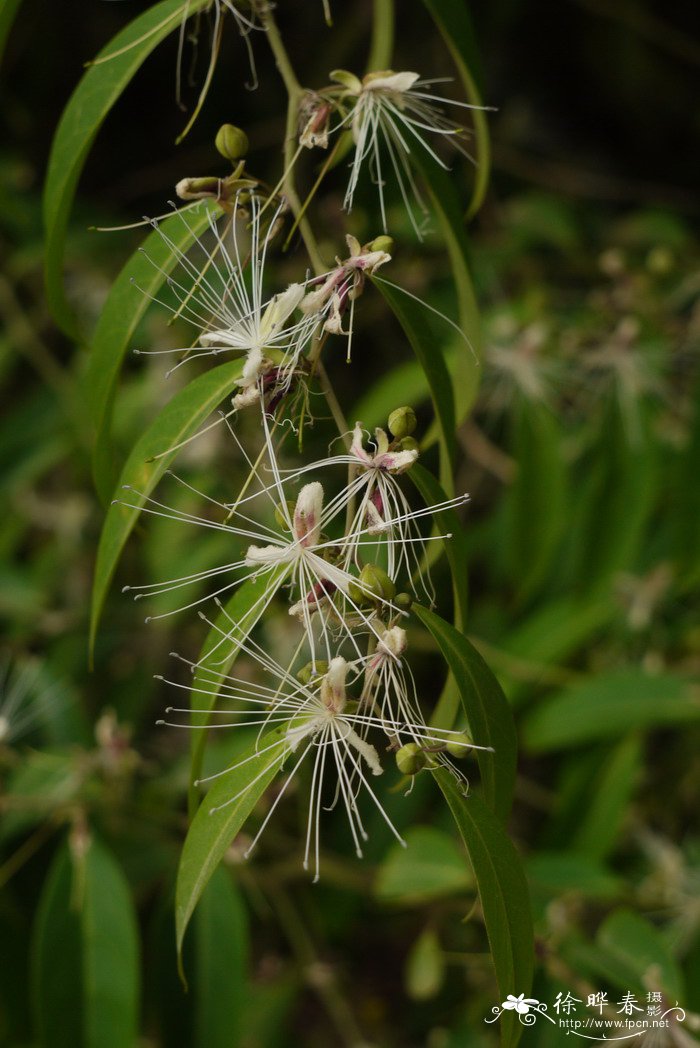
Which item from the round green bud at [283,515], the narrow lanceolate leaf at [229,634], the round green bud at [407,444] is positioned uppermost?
the round green bud at [407,444]

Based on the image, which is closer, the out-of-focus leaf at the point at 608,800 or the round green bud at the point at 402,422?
the round green bud at the point at 402,422

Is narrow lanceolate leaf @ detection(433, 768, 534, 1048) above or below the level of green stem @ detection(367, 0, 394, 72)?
below

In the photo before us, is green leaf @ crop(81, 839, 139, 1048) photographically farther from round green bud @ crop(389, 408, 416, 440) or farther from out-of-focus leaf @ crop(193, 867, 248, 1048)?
round green bud @ crop(389, 408, 416, 440)

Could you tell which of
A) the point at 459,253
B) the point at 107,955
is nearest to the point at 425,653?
the point at 107,955

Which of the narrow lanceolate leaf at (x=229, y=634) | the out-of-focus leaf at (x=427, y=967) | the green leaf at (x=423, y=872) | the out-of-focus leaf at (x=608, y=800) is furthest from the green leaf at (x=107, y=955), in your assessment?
the out-of-focus leaf at (x=608, y=800)

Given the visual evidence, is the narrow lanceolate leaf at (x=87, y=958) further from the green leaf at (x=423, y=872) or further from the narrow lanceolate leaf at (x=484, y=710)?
the narrow lanceolate leaf at (x=484, y=710)

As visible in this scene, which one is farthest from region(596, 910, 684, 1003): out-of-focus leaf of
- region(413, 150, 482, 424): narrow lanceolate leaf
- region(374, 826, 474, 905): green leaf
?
region(413, 150, 482, 424): narrow lanceolate leaf

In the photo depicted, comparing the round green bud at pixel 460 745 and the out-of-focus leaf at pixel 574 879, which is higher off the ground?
the round green bud at pixel 460 745

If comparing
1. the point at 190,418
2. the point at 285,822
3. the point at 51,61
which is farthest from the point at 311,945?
the point at 51,61
